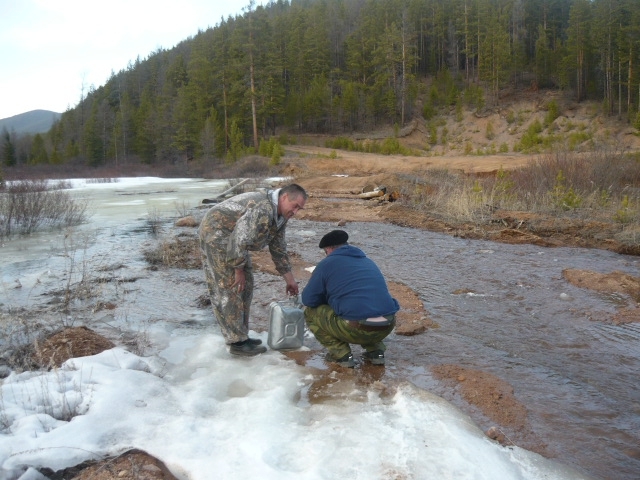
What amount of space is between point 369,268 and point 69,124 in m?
81.3

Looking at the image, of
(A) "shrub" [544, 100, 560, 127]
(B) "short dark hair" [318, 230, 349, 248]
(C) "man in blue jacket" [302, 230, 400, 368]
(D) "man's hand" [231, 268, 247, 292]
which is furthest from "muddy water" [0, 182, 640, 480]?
(A) "shrub" [544, 100, 560, 127]

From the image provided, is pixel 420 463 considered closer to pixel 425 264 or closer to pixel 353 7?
pixel 425 264

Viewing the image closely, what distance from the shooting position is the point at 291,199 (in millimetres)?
4309

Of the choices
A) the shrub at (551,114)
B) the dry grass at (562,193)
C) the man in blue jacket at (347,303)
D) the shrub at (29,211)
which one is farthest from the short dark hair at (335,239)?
the shrub at (551,114)

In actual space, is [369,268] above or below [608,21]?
below

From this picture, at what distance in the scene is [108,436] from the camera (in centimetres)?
312

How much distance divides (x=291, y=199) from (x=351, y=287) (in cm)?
91

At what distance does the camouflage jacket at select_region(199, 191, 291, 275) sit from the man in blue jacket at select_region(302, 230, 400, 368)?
491 mm

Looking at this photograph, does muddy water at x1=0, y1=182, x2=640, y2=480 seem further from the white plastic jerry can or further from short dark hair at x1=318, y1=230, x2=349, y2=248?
short dark hair at x1=318, y1=230, x2=349, y2=248

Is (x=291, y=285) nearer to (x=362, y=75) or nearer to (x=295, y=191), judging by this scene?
(x=295, y=191)

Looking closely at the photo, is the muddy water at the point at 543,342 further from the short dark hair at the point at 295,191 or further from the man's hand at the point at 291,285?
the short dark hair at the point at 295,191

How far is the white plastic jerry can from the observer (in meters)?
4.80

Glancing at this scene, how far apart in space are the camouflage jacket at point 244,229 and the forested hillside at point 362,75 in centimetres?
3821

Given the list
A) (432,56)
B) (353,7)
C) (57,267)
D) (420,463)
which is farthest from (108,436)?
(353,7)
